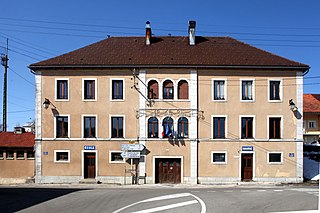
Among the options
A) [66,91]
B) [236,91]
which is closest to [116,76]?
[66,91]

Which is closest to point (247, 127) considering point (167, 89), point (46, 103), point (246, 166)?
point (246, 166)

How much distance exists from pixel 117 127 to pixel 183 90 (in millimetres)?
6111

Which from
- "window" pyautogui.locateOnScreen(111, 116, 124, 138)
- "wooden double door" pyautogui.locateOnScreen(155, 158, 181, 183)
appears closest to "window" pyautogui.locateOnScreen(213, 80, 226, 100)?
"wooden double door" pyautogui.locateOnScreen(155, 158, 181, 183)

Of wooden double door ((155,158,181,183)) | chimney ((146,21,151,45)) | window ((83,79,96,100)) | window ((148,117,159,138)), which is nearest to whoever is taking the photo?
wooden double door ((155,158,181,183))

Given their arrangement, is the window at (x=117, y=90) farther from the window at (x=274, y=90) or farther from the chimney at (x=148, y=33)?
the window at (x=274, y=90)

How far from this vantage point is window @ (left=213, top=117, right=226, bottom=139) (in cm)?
2538

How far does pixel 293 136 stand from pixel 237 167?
5141mm

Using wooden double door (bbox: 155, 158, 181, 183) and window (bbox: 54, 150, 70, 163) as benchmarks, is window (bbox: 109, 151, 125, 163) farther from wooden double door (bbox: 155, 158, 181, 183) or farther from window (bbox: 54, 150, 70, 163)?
window (bbox: 54, 150, 70, 163)

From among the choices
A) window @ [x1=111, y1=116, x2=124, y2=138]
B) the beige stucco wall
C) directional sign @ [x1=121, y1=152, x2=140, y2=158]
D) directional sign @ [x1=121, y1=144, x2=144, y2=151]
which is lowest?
the beige stucco wall

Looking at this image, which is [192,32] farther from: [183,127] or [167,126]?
[167,126]

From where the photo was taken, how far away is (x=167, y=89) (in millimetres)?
25594

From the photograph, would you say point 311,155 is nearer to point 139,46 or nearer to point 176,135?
point 176,135

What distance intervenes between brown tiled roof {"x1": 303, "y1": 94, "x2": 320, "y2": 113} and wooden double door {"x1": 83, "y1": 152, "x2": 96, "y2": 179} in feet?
110

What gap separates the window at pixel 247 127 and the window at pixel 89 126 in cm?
1198
